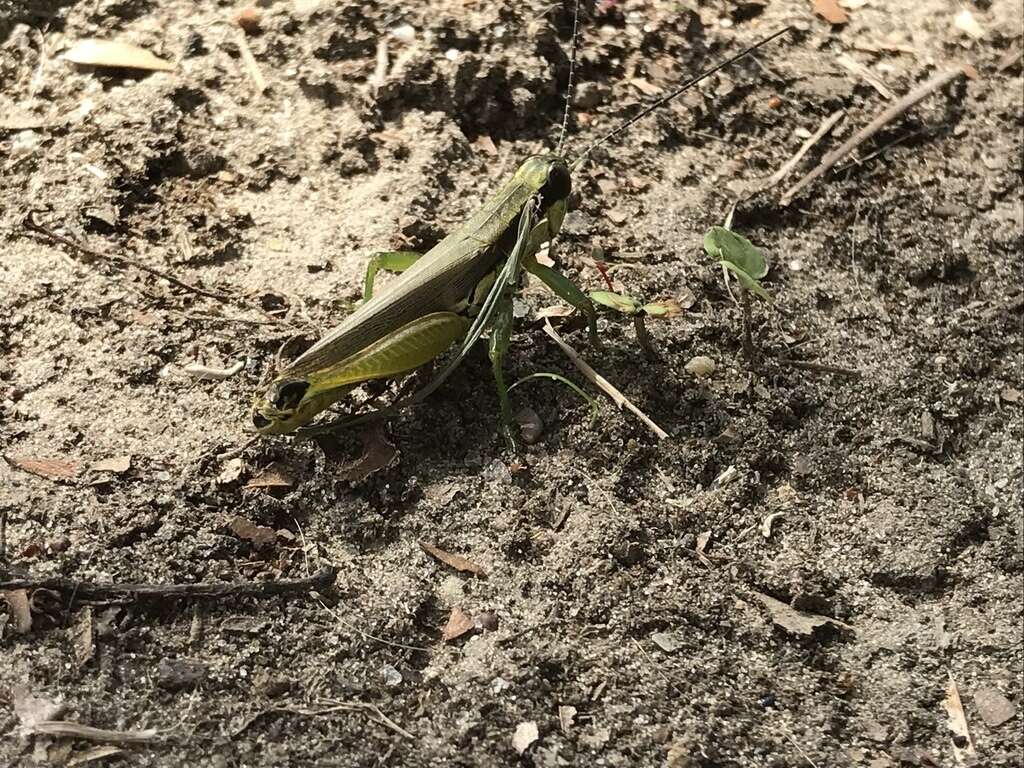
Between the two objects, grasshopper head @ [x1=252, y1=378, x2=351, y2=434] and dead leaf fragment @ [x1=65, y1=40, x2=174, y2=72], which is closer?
grasshopper head @ [x1=252, y1=378, x2=351, y2=434]

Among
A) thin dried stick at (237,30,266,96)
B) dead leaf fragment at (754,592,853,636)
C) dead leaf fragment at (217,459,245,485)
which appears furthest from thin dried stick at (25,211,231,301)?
dead leaf fragment at (754,592,853,636)

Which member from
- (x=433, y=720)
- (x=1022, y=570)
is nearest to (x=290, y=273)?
(x=433, y=720)

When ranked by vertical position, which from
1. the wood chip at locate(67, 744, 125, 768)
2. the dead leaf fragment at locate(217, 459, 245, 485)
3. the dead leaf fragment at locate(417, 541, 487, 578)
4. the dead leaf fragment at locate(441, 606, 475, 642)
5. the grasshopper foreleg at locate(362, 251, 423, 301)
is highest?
the grasshopper foreleg at locate(362, 251, 423, 301)

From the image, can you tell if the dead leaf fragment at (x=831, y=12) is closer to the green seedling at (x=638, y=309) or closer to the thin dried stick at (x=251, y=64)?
the green seedling at (x=638, y=309)

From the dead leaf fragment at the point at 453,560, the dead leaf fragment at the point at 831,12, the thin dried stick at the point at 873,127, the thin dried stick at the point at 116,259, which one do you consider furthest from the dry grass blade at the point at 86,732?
the dead leaf fragment at the point at 831,12

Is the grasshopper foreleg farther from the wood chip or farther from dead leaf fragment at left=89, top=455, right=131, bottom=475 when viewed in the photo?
the wood chip

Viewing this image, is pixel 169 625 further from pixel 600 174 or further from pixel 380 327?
pixel 600 174
